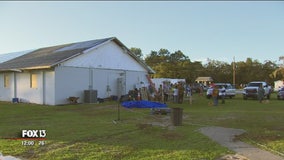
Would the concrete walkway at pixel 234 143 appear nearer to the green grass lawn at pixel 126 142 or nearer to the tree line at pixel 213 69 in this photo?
the green grass lawn at pixel 126 142

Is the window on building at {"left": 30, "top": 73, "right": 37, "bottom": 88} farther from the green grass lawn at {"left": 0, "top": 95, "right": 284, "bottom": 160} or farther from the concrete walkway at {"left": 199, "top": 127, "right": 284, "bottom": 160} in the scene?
the concrete walkway at {"left": 199, "top": 127, "right": 284, "bottom": 160}

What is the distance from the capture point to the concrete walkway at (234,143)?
6.92 m

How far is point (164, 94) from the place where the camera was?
2544cm

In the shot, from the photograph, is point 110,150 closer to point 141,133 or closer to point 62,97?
point 141,133

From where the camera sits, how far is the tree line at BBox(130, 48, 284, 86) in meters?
70.9

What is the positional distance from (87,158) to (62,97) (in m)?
16.6

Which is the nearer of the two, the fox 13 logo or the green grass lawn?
the green grass lawn

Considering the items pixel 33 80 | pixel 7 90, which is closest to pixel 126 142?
pixel 33 80

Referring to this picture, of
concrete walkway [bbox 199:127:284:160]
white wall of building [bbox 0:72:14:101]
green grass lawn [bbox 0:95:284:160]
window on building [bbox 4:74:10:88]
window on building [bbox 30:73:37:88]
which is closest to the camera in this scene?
concrete walkway [bbox 199:127:284:160]

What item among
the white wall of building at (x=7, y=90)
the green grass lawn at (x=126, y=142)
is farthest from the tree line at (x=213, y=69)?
the green grass lawn at (x=126, y=142)

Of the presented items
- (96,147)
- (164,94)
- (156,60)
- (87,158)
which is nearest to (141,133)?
(96,147)

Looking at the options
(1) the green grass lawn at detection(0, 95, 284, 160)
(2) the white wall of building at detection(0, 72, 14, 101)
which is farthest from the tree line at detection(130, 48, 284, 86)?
(1) the green grass lawn at detection(0, 95, 284, 160)

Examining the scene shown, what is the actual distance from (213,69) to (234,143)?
7599 centimetres

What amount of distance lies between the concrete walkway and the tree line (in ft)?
193
